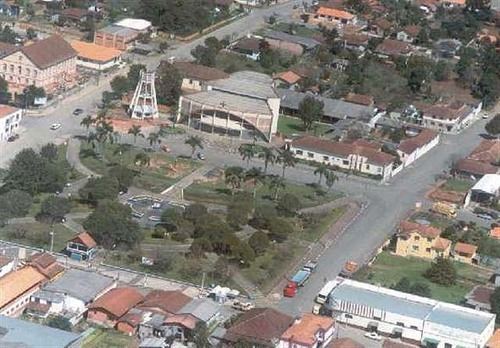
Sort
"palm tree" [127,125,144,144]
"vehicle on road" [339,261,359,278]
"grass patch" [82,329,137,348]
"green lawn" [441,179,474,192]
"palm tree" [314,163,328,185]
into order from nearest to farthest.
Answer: "grass patch" [82,329,137,348], "vehicle on road" [339,261,359,278], "palm tree" [314,163,328,185], "green lawn" [441,179,474,192], "palm tree" [127,125,144,144]

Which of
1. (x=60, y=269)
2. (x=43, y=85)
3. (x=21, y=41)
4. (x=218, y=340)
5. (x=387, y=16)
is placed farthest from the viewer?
(x=387, y=16)

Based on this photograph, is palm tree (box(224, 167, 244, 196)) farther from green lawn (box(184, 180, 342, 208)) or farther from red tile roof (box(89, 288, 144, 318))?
red tile roof (box(89, 288, 144, 318))

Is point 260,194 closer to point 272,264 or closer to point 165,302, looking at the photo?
point 272,264

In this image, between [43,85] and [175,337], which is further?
[43,85]

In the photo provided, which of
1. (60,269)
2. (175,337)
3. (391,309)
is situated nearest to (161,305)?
(175,337)

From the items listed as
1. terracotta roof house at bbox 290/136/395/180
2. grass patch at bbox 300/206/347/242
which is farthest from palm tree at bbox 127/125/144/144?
grass patch at bbox 300/206/347/242

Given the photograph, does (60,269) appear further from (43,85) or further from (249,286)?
(43,85)
